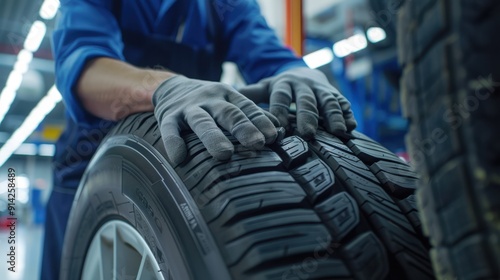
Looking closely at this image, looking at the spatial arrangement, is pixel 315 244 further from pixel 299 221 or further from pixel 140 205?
pixel 140 205

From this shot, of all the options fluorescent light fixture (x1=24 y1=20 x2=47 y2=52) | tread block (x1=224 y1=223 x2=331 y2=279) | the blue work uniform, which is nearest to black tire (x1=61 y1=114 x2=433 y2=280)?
tread block (x1=224 y1=223 x2=331 y2=279)

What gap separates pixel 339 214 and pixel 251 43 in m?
0.86

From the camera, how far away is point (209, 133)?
606mm

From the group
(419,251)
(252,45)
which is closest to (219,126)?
(419,251)

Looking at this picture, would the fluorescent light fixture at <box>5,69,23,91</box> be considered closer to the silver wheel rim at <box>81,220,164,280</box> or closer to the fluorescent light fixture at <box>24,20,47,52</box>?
the fluorescent light fixture at <box>24,20,47,52</box>

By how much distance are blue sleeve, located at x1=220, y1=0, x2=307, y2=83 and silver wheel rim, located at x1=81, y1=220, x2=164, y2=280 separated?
2.20ft

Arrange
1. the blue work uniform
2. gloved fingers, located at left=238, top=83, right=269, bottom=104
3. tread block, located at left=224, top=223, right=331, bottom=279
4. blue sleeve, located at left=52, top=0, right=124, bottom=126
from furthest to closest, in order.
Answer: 1. the blue work uniform
2. blue sleeve, located at left=52, top=0, right=124, bottom=126
3. gloved fingers, located at left=238, top=83, right=269, bottom=104
4. tread block, located at left=224, top=223, right=331, bottom=279

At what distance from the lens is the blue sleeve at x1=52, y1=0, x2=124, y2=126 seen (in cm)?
97

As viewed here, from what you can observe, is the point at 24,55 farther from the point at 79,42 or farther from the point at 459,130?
the point at 459,130

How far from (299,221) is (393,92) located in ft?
16.1

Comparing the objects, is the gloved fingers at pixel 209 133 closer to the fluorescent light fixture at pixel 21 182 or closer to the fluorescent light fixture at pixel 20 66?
the fluorescent light fixture at pixel 21 182

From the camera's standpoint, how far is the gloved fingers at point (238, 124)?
60 centimetres

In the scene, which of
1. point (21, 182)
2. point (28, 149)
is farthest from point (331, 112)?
point (28, 149)

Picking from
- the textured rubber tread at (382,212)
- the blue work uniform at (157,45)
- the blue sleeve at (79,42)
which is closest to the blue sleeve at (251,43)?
the blue work uniform at (157,45)
